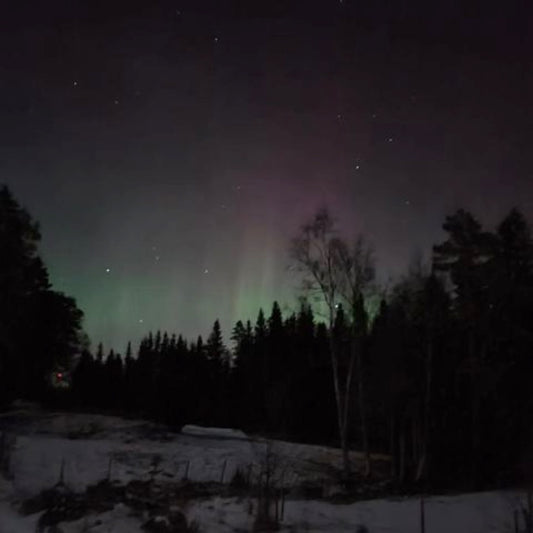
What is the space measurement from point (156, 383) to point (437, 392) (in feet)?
122

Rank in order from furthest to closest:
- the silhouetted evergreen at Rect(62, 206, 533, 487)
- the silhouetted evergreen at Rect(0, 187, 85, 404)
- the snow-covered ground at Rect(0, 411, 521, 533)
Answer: the silhouetted evergreen at Rect(0, 187, 85, 404) < the silhouetted evergreen at Rect(62, 206, 533, 487) < the snow-covered ground at Rect(0, 411, 521, 533)

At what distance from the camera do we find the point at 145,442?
44312 mm

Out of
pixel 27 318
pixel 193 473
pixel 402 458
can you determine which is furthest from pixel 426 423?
pixel 27 318

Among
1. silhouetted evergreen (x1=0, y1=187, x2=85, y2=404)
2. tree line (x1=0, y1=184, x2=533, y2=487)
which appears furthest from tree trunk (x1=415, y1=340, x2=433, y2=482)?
silhouetted evergreen (x1=0, y1=187, x2=85, y2=404)

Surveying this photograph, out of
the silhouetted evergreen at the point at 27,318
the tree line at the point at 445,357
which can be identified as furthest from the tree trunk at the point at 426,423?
the silhouetted evergreen at the point at 27,318

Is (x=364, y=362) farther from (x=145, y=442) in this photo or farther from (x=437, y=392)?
(x=145, y=442)

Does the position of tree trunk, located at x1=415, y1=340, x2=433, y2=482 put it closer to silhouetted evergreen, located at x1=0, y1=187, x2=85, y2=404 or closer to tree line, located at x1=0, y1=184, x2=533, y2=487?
tree line, located at x1=0, y1=184, x2=533, y2=487

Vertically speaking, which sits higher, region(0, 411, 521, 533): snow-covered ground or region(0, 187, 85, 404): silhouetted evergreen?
region(0, 187, 85, 404): silhouetted evergreen

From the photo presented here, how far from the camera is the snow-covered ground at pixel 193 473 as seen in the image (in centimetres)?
1855

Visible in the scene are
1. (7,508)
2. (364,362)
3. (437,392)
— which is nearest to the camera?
(7,508)

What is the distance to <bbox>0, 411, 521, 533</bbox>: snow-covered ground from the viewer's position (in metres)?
18.5

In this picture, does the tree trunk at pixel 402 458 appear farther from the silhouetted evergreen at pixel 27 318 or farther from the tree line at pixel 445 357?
the silhouetted evergreen at pixel 27 318

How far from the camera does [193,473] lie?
1403 inches

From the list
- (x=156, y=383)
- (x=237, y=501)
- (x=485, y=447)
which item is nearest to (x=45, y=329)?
(x=156, y=383)
